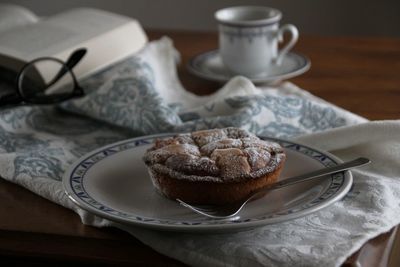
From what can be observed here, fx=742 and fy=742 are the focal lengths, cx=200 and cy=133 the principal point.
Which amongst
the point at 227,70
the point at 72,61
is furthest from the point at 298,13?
the point at 72,61

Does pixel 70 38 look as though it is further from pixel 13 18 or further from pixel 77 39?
pixel 13 18

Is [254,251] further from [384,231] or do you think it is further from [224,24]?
[224,24]

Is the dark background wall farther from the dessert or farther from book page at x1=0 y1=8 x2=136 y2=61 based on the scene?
the dessert

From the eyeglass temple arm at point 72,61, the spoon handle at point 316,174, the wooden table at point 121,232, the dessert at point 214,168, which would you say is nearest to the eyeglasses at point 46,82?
the eyeglass temple arm at point 72,61

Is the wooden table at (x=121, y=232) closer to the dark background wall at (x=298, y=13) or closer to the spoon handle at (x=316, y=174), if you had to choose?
the spoon handle at (x=316, y=174)

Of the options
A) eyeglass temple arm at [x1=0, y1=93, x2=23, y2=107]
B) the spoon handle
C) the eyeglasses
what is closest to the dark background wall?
the eyeglasses

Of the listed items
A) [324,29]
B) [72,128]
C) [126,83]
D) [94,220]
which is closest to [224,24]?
[126,83]
